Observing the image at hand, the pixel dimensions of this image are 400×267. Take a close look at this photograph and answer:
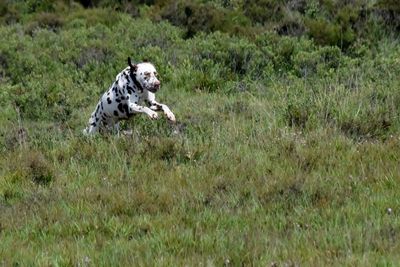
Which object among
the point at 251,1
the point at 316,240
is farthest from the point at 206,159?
the point at 251,1

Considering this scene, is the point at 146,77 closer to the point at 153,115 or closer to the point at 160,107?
the point at 160,107

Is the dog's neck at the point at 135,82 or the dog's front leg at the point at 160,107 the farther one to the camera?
the dog's neck at the point at 135,82

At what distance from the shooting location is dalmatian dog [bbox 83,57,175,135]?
30.7 feet

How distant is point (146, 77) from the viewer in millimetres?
9383

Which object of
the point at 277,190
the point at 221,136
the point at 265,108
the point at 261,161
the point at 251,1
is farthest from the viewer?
the point at 251,1

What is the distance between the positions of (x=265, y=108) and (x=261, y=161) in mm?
3101

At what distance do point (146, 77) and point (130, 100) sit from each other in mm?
438

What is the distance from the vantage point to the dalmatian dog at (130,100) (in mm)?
9367

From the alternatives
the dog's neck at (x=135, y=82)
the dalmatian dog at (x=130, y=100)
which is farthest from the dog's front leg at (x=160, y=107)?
the dog's neck at (x=135, y=82)

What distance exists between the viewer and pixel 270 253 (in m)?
4.81

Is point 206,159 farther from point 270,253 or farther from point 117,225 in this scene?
point 270,253

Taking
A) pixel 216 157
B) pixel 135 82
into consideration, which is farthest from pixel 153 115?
pixel 216 157

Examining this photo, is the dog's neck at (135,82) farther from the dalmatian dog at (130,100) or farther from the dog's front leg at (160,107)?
the dog's front leg at (160,107)

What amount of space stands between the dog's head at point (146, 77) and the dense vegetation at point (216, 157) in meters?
0.47
